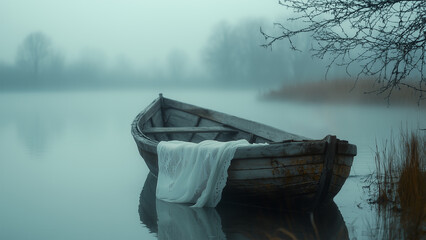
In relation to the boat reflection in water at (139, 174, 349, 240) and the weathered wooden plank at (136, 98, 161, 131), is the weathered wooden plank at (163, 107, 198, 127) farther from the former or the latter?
the boat reflection in water at (139, 174, 349, 240)

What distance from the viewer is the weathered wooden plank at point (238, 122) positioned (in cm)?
612

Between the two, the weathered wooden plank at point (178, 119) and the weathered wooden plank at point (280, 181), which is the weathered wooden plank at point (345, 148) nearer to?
the weathered wooden plank at point (280, 181)

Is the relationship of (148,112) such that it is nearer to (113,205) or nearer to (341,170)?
(113,205)

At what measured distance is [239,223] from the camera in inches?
177

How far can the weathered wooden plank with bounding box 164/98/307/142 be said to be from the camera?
612 centimetres

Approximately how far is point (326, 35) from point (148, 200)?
7.57 ft

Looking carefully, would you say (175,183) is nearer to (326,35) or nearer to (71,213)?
(71,213)

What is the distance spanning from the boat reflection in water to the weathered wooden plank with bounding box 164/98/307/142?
1.06 metres

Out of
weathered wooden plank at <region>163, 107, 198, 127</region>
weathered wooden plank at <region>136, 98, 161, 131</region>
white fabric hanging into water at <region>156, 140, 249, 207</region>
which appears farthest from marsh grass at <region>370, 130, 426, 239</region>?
weathered wooden plank at <region>163, 107, 198, 127</region>

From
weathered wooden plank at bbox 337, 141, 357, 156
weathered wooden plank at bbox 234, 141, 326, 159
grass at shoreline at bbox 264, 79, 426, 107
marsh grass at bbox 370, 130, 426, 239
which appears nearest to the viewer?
marsh grass at bbox 370, 130, 426, 239

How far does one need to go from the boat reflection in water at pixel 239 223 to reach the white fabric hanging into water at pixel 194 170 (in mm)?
110

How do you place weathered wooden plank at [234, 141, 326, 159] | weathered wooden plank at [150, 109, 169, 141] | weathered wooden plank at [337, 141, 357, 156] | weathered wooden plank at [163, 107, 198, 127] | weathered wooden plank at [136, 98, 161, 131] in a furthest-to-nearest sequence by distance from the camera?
1. weathered wooden plank at [163, 107, 198, 127]
2. weathered wooden plank at [150, 109, 169, 141]
3. weathered wooden plank at [136, 98, 161, 131]
4. weathered wooden plank at [337, 141, 357, 156]
5. weathered wooden plank at [234, 141, 326, 159]

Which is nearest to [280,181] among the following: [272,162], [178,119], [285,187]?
[285,187]

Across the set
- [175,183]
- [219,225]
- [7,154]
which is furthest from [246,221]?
[7,154]
